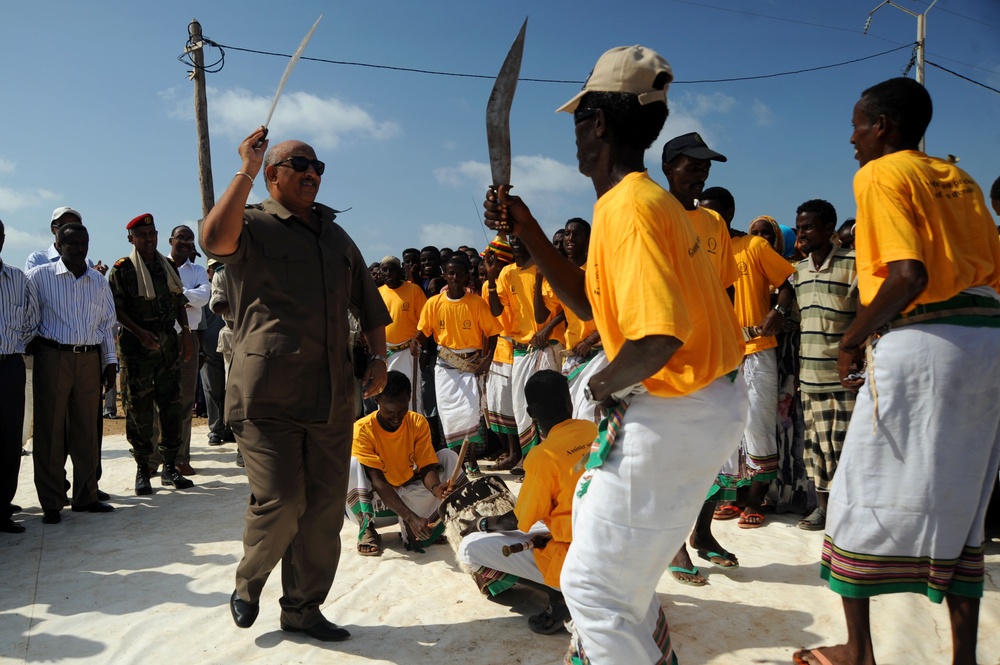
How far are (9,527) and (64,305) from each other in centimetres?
177

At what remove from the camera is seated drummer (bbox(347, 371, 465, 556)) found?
5.12 metres

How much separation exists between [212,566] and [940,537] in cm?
419

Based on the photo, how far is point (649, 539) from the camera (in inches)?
85.7

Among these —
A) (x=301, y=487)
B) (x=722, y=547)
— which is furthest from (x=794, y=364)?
(x=301, y=487)

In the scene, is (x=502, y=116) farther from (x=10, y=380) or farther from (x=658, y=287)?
(x=10, y=380)

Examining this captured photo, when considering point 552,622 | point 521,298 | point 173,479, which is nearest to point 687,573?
→ point 552,622

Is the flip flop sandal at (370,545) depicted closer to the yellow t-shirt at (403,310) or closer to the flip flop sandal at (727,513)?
the flip flop sandal at (727,513)

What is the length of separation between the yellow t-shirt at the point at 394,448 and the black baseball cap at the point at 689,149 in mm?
2496

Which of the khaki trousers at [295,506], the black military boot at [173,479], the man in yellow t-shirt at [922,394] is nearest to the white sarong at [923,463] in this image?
the man in yellow t-shirt at [922,394]

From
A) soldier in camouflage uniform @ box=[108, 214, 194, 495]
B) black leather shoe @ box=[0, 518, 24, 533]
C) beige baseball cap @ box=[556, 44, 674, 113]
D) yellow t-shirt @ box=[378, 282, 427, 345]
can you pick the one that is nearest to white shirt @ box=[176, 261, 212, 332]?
soldier in camouflage uniform @ box=[108, 214, 194, 495]

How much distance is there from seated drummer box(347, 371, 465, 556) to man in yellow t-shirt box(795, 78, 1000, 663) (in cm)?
281

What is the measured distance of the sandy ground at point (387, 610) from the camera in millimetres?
3561

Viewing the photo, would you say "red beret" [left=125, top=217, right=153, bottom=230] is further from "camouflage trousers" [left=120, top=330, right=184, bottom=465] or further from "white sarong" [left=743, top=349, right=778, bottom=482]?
"white sarong" [left=743, top=349, right=778, bottom=482]

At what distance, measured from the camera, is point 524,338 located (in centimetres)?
717
